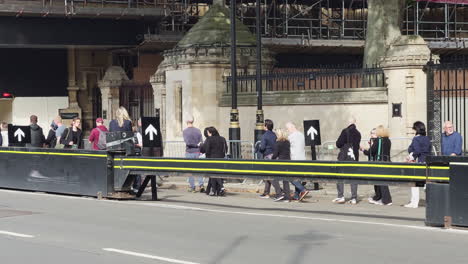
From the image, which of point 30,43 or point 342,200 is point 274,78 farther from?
point 30,43

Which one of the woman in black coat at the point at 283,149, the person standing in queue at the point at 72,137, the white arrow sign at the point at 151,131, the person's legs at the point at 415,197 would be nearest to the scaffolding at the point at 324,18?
the person standing in queue at the point at 72,137

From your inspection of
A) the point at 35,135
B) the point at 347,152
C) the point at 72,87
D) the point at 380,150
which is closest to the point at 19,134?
the point at 35,135

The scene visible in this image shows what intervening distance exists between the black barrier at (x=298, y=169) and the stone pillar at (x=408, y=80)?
673 cm

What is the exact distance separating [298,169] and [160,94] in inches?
529

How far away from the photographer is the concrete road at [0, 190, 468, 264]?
10.3 meters

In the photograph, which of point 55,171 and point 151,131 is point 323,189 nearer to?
point 151,131

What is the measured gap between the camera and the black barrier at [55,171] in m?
17.7

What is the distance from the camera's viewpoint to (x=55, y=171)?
18.7m

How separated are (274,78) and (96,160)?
7712mm

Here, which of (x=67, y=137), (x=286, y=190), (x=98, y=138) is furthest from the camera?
(x=67, y=137)

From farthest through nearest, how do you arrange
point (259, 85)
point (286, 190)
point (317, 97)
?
point (317, 97)
point (259, 85)
point (286, 190)

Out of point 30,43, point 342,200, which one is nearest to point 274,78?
point 342,200

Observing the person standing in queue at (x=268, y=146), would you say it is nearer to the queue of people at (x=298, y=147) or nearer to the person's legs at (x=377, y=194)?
the queue of people at (x=298, y=147)

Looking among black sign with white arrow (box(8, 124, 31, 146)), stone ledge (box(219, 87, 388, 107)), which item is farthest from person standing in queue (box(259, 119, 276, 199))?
black sign with white arrow (box(8, 124, 31, 146))
